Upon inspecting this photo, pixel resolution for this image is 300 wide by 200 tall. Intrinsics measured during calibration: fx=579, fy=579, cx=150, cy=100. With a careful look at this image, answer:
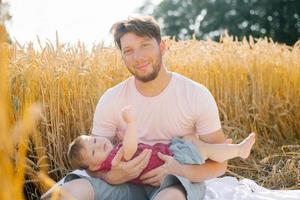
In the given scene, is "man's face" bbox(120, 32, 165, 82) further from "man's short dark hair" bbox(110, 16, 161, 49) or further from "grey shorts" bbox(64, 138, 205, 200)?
"grey shorts" bbox(64, 138, 205, 200)

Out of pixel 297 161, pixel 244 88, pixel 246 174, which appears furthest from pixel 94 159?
pixel 244 88

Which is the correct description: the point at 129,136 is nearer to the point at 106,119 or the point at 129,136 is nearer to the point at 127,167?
the point at 127,167

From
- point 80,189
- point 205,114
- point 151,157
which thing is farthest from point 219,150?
point 80,189

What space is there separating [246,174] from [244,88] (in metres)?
0.99

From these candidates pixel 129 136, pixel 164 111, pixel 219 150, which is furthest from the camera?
pixel 164 111

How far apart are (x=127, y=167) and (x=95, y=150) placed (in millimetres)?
159

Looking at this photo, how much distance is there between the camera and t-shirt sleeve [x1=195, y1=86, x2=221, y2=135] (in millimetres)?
2725

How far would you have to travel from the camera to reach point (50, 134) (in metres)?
3.56

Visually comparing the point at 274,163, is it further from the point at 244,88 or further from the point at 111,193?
the point at 111,193

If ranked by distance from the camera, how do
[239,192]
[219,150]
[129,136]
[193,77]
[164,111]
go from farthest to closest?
[193,77] → [239,192] → [164,111] → [219,150] → [129,136]

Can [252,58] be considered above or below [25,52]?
below

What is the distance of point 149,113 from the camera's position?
283cm

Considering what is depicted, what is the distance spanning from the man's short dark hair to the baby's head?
0.55m

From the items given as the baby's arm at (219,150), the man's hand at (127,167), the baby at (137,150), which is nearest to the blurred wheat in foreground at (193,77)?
the baby at (137,150)
